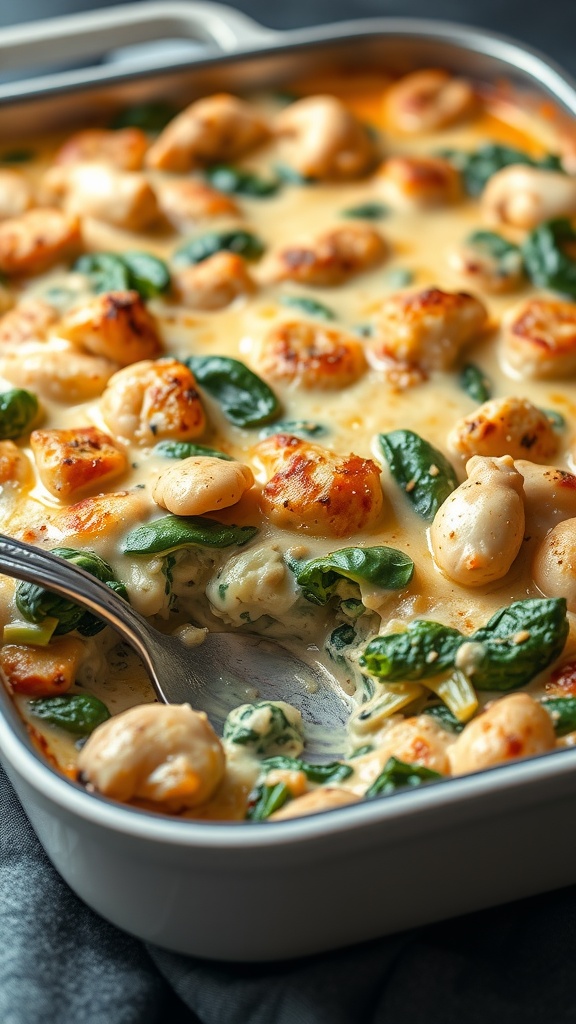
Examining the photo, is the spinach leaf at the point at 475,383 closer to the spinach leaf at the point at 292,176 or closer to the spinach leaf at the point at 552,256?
the spinach leaf at the point at 552,256

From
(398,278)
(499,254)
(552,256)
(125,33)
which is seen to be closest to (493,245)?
(499,254)

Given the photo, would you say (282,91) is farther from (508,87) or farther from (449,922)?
(449,922)

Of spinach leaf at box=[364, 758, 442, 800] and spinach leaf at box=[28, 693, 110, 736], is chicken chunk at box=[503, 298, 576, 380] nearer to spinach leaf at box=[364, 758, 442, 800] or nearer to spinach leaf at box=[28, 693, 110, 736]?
spinach leaf at box=[364, 758, 442, 800]

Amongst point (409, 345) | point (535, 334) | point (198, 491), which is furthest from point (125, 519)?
point (535, 334)

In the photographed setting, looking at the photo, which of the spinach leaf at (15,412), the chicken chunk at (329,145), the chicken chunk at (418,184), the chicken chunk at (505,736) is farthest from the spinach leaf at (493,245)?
the chicken chunk at (505,736)

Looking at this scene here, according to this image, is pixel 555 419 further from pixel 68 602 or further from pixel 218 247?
pixel 68 602
